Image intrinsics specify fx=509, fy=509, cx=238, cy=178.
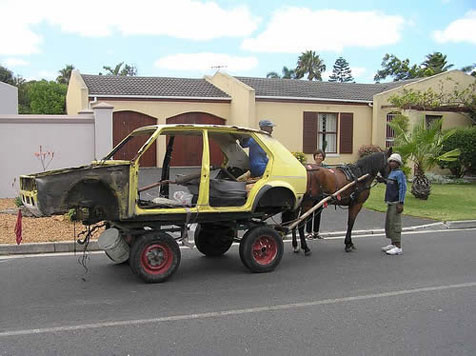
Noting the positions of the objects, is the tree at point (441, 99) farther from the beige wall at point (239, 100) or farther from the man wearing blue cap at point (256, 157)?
the man wearing blue cap at point (256, 157)

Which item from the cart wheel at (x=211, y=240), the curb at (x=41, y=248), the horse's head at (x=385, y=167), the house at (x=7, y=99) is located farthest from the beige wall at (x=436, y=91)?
the curb at (x=41, y=248)

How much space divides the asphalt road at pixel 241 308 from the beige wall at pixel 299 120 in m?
15.1

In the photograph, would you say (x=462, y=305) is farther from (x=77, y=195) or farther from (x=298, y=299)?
(x=77, y=195)

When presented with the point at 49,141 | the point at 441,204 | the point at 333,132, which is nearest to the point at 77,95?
the point at 49,141

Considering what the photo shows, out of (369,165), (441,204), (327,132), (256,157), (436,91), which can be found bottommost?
(441,204)

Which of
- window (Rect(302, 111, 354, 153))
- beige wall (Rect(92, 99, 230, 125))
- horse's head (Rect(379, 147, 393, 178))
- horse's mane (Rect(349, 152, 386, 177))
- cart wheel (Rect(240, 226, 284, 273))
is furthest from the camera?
window (Rect(302, 111, 354, 153))

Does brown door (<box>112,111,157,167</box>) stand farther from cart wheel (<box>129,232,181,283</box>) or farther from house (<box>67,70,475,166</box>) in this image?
cart wheel (<box>129,232,181,283</box>)

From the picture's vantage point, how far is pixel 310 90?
25.2m

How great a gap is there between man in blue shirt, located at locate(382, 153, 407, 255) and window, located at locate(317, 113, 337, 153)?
15.2m

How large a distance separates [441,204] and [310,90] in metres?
11.5

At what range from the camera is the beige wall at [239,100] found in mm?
22062

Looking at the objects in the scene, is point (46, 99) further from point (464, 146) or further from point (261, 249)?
point (261, 249)

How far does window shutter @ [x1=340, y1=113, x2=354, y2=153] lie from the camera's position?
24297mm

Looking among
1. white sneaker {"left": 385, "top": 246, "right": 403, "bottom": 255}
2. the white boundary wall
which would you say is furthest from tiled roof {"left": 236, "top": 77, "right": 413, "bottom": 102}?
white sneaker {"left": 385, "top": 246, "right": 403, "bottom": 255}
